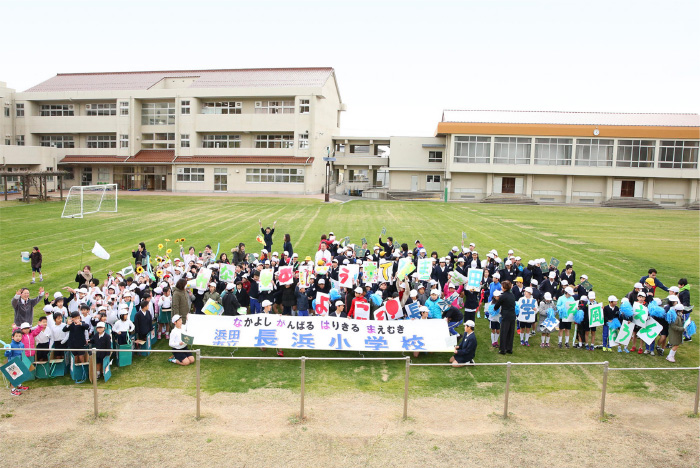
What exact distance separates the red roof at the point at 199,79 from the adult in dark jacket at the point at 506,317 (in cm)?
4860

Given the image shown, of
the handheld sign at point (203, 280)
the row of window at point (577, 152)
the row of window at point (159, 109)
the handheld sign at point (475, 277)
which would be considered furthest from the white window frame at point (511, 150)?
the handheld sign at point (203, 280)

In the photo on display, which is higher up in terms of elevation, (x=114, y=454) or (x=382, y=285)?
(x=382, y=285)

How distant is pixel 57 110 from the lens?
6122cm

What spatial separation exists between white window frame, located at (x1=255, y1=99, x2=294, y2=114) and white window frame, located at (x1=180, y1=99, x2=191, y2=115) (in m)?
7.71

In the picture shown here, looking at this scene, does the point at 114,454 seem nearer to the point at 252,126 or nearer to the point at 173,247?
the point at 173,247

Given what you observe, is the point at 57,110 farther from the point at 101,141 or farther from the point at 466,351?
the point at 466,351

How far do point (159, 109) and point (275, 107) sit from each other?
14.5m

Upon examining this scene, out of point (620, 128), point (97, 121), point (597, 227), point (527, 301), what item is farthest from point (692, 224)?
point (97, 121)

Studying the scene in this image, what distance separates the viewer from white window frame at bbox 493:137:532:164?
191 feet

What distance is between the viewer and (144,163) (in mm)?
58062

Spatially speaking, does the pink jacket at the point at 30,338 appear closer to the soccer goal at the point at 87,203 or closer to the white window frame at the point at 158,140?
the soccer goal at the point at 87,203

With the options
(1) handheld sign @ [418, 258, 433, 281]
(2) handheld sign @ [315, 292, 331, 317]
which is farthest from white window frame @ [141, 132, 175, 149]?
(2) handheld sign @ [315, 292, 331, 317]

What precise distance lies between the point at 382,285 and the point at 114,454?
7842 millimetres

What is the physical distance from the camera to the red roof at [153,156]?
191ft
